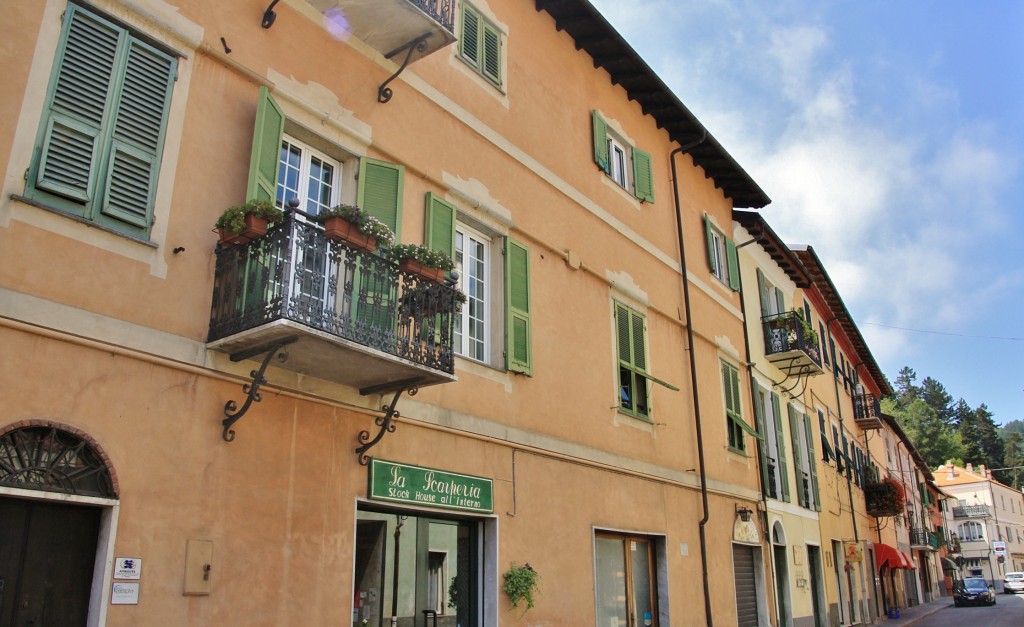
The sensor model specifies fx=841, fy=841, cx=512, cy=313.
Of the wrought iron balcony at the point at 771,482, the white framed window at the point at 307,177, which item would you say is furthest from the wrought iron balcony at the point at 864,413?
the white framed window at the point at 307,177

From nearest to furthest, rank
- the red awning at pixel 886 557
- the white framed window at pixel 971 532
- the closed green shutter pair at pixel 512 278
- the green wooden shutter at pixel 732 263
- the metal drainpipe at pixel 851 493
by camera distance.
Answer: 1. the closed green shutter pair at pixel 512 278
2. the green wooden shutter at pixel 732 263
3. the metal drainpipe at pixel 851 493
4. the red awning at pixel 886 557
5. the white framed window at pixel 971 532

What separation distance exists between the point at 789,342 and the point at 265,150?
1494cm

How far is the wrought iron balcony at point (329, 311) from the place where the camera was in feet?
21.7

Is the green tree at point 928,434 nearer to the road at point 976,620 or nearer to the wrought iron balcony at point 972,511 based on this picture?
the wrought iron balcony at point 972,511

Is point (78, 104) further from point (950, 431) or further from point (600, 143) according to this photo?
point (950, 431)

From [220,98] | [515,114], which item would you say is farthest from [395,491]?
[515,114]

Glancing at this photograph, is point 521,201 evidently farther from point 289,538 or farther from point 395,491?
point 289,538

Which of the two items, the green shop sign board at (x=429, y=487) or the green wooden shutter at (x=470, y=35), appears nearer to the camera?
the green shop sign board at (x=429, y=487)

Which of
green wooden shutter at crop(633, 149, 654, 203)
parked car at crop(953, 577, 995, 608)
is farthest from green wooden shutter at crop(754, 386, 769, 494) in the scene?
parked car at crop(953, 577, 995, 608)

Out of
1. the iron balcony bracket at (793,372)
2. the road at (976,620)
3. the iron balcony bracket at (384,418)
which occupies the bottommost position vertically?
the road at (976,620)

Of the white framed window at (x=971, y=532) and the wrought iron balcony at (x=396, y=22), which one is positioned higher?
the wrought iron balcony at (x=396, y=22)

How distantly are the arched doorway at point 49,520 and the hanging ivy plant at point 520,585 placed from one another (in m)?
4.74

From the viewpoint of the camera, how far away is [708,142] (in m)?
17.1

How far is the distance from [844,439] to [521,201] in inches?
809
